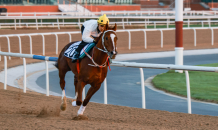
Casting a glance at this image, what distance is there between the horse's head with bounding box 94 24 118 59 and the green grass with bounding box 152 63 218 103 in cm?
316

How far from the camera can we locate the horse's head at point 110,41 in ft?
15.3

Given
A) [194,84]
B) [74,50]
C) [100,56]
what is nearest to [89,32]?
[74,50]

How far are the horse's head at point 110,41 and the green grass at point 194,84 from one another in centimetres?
316

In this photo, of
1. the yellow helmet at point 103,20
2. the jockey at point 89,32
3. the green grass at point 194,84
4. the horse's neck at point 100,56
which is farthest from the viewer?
the green grass at point 194,84

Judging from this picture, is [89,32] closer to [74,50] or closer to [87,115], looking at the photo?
[74,50]

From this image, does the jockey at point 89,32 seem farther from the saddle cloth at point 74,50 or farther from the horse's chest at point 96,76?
the horse's chest at point 96,76

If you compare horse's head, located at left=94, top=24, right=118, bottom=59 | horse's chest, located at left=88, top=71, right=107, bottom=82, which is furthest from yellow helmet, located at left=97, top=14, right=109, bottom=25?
horse's chest, located at left=88, top=71, right=107, bottom=82

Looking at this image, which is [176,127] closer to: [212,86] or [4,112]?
[4,112]

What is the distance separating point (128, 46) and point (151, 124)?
14162 mm

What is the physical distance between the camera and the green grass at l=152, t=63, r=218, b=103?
7.80 metres

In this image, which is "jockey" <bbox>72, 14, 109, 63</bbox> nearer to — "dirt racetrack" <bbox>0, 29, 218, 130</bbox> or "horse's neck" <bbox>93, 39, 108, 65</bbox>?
"horse's neck" <bbox>93, 39, 108, 65</bbox>

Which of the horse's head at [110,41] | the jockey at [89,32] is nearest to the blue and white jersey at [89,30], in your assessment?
the jockey at [89,32]

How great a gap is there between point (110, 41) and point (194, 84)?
4.99m

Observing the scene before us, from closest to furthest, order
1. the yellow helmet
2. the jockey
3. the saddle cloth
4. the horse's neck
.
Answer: the horse's neck < the yellow helmet < the saddle cloth < the jockey
